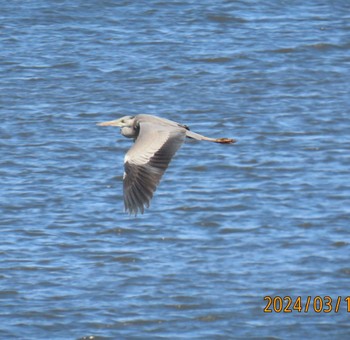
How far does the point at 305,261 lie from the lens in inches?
424

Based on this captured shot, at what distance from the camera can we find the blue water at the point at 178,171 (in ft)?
32.9

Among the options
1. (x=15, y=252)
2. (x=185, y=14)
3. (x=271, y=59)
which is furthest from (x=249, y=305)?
(x=185, y=14)

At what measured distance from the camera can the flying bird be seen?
8.24 meters

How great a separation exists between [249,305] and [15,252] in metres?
2.25

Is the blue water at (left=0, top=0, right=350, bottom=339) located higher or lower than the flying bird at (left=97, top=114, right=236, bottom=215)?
lower

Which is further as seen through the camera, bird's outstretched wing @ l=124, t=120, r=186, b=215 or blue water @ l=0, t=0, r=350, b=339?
blue water @ l=0, t=0, r=350, b=339
